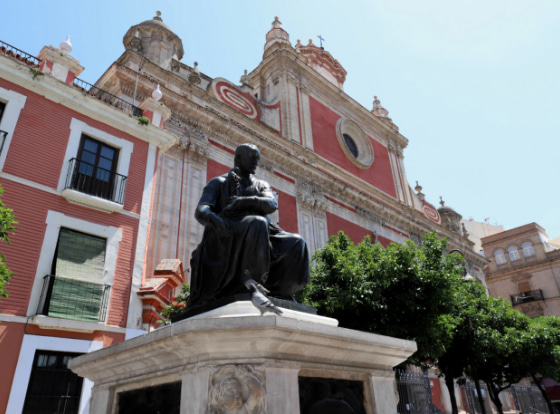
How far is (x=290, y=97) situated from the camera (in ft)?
65.3

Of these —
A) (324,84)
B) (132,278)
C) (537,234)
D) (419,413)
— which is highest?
(324,84)

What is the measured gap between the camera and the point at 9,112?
30.5ft

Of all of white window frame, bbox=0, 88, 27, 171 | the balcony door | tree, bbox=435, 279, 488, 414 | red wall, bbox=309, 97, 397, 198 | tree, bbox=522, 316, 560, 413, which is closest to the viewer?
white window frame, bbox=0, 88, 27, 171

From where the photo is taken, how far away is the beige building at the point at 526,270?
3059 centimetres

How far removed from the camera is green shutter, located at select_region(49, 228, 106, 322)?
27.6 feet

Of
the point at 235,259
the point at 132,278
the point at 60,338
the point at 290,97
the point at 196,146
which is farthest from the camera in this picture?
the point at 290,97

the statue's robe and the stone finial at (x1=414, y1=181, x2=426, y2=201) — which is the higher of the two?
the stone finial at (x1=414, y1=181, x2=426, y2=201)

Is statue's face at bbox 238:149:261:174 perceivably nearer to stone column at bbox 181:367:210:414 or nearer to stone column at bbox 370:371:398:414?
stone column at bbox 181:367:210:414

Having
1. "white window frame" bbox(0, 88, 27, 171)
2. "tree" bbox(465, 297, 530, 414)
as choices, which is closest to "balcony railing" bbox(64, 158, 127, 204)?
"white window frame" bbox(0, 88, 27, 171)

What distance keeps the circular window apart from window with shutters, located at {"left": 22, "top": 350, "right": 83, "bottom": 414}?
16551 millimetres

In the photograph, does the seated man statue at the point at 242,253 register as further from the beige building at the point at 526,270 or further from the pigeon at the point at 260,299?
the beige building at the point at 526,270

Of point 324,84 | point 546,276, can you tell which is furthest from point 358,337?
point 546,276

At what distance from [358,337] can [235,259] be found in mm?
1118

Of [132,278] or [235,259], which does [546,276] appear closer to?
[132,278]
